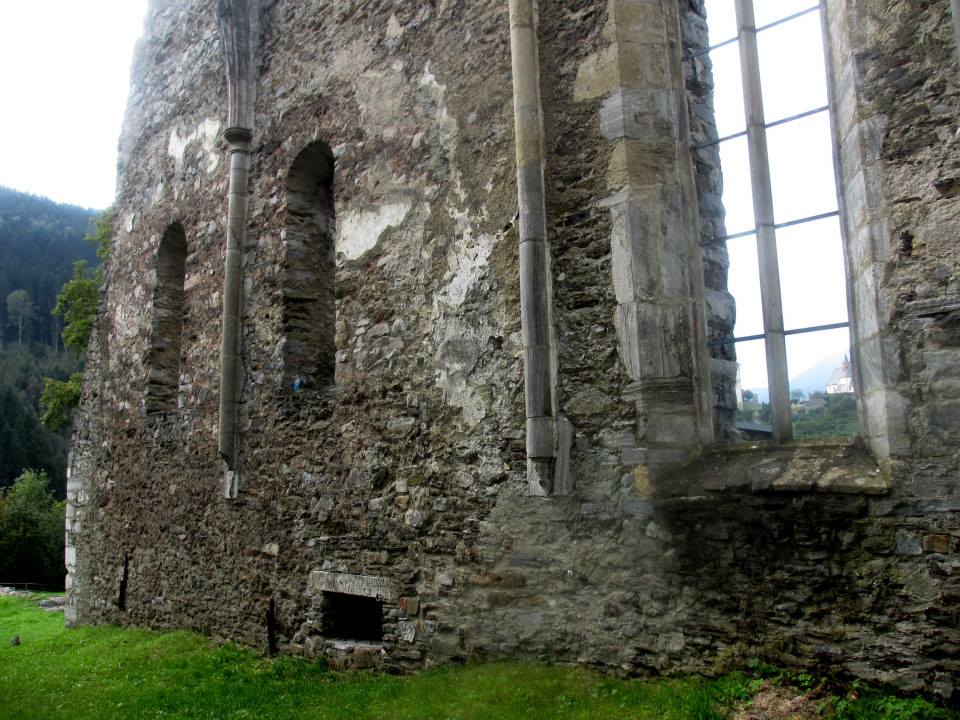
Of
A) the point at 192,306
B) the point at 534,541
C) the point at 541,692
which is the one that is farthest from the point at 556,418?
the point at 192,306

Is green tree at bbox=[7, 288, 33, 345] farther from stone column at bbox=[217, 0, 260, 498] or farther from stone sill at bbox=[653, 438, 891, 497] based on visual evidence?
stone sill at bbox=[653, 438, 891, 497]

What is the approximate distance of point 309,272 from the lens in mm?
8086

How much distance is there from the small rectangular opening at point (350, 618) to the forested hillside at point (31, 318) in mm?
45090

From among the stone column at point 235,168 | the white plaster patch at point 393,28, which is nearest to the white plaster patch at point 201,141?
the stone column at point 235,168

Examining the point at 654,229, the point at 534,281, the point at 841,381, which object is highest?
the point at 654,229

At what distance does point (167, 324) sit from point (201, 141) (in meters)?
2.27

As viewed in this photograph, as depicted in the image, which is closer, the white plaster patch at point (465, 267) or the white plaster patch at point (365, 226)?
the white plaster patch at point (465, 267)

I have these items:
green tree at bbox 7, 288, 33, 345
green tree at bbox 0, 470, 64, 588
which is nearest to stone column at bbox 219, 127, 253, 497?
green tree at bbox 0, 470, 64, 588

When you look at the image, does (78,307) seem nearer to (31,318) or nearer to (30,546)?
(30,546)

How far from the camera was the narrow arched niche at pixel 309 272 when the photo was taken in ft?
25.7

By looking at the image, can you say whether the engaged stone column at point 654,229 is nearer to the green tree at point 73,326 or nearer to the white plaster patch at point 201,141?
the white plaster patch at point 201,141

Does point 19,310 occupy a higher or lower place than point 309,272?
higher

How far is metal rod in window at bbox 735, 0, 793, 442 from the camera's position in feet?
15.4

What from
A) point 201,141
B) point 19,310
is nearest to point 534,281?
point 201,141
